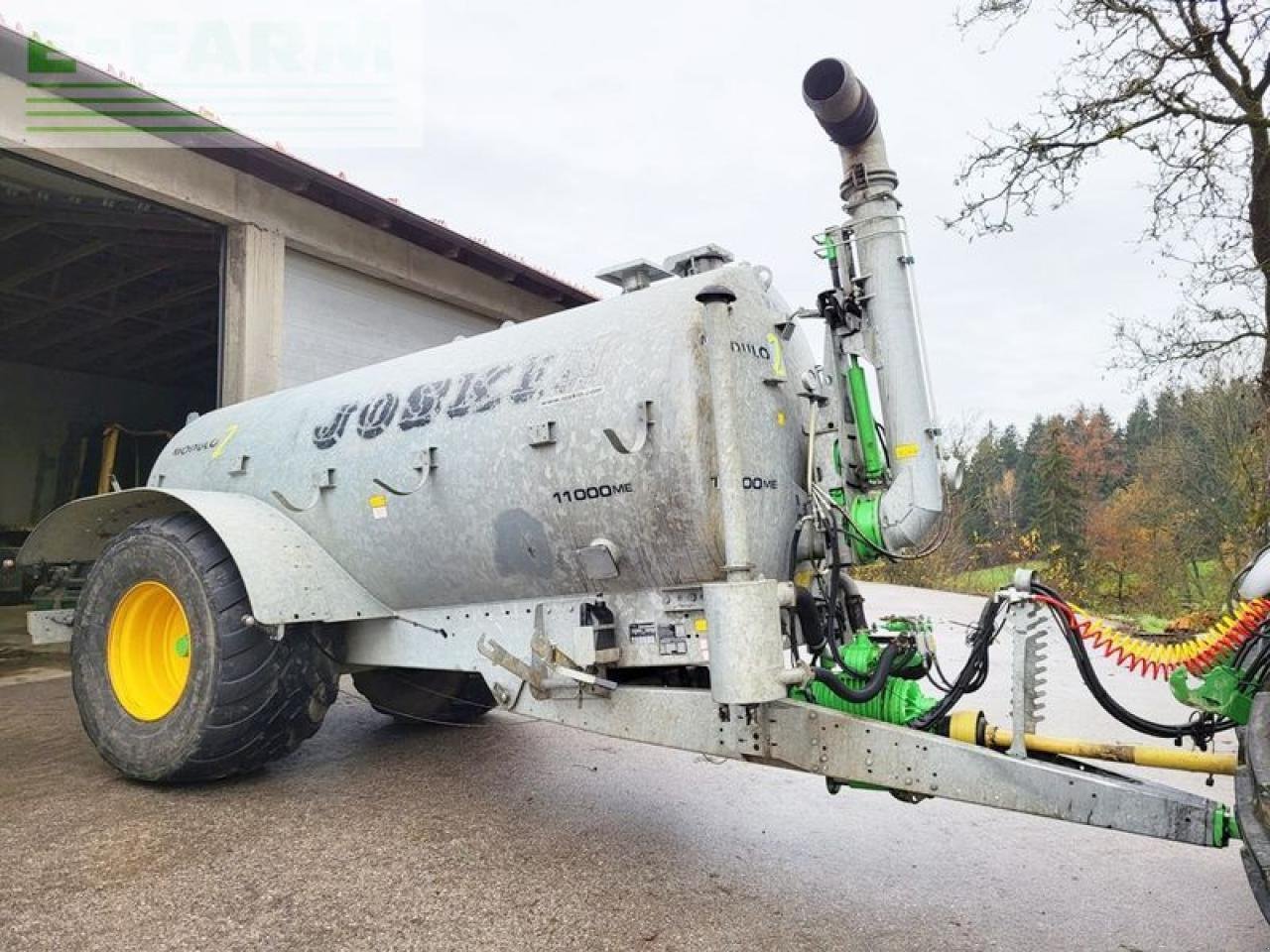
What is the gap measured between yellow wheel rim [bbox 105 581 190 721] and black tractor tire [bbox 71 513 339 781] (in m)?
0.02

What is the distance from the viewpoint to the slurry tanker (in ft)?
8.79

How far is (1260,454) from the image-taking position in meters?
11.2

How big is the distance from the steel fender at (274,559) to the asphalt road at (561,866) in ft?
2.98

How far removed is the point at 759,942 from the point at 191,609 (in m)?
2.95

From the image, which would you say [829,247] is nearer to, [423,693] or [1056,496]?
[423,693]

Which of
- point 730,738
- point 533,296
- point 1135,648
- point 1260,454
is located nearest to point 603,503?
point 730,738

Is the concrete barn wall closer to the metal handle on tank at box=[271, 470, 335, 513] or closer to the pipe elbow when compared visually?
the metal handle on tank at box=[271, 470, 335, 513]

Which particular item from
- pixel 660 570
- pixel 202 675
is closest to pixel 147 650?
pixel 202 675

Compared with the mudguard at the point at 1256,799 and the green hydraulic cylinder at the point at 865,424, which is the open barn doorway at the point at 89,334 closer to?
the green hydraulic cylinder at the point at 865,424

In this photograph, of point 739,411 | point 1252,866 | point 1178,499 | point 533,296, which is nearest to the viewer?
point 1252,866

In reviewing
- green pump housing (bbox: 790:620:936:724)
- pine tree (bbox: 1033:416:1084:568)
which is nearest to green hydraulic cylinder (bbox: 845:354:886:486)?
green pump housing (bbox: 790:620:936:724)

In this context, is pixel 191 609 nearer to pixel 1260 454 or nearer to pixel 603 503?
pixel 603 503

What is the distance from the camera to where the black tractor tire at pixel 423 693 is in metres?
5.46

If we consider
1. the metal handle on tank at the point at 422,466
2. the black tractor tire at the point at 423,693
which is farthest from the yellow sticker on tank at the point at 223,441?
the metal handle on tank at the point at 422,466
